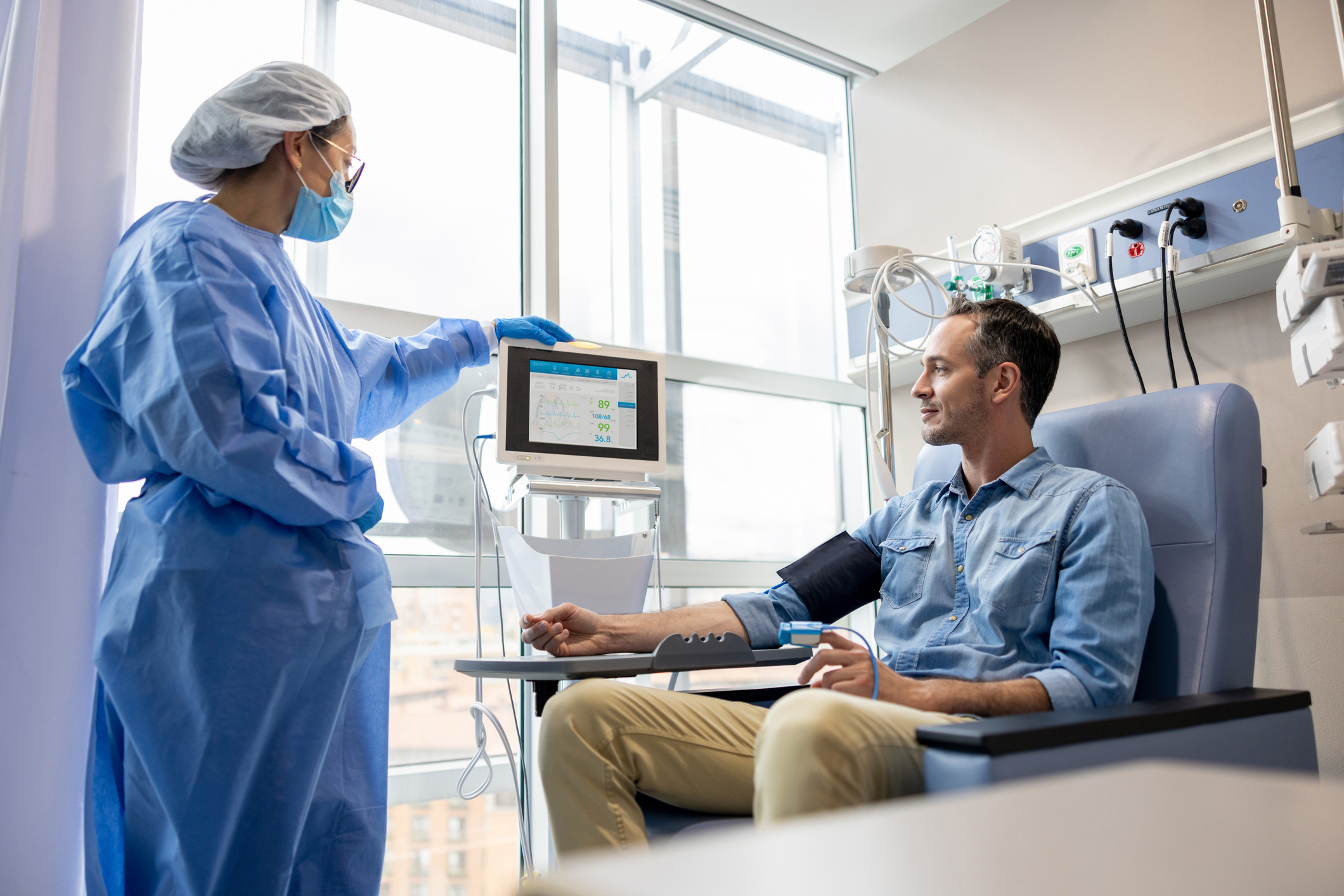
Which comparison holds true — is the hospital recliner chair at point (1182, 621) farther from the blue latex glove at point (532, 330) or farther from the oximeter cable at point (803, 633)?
the blue latex glove at point (532, 330)

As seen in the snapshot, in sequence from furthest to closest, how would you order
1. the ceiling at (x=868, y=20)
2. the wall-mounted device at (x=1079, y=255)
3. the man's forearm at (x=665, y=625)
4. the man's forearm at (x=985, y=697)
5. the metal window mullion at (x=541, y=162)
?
the ceiling at (x=868, y=20) → the metal window mullion at (x=541, y=162) → the wall-mounted device at (x=1079, y=255) → the man's forearm at (x=665, y=625) → the man's forearm at (x=985, y=697)

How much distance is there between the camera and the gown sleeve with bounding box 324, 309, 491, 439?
1810 mm

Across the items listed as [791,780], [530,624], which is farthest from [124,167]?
[791,780]

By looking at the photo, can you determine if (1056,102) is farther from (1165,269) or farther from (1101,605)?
(1101,605)

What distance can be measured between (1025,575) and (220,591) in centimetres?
120

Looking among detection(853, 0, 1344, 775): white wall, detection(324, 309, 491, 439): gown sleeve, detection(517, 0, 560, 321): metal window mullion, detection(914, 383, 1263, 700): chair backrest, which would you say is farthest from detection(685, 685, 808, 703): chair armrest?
detection(517, 0, 560, 321): metal window mullion

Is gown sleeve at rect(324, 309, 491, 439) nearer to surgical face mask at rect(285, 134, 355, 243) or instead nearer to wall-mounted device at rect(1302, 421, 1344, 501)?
surgical face mask at rect(285, 134, 355, 243)

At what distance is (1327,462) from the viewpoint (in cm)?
147

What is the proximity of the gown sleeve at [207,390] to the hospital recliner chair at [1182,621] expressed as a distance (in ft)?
2.31

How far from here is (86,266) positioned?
163 cm

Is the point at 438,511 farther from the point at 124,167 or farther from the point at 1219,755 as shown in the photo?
the point at 1219,755

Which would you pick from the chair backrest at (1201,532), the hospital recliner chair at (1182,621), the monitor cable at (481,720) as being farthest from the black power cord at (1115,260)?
the monitor cable at (481,720)

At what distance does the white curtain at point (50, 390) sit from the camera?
58.2 inches

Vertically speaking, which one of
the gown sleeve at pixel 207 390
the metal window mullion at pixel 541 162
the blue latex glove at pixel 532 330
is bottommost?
the gown sleeve at pixel 207 390
